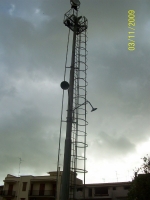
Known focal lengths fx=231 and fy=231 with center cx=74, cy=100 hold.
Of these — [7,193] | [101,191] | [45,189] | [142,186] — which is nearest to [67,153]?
[142,186]

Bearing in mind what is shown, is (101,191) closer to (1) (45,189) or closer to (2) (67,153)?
(1) (45,189)

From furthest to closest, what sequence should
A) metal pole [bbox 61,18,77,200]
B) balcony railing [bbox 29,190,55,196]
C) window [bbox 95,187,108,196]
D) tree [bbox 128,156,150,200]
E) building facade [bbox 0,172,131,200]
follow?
balcony railing [bbox 29,190,55,196] → window [bbox 95,187,108,196] → building facade [bbox 0,172,131,200] → tree [bbox 128,156,150,200] → metal pole [bbox 61,18,77,200]

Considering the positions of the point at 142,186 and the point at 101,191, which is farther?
the point at 101,191

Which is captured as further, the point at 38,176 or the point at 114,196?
the point at 38,176

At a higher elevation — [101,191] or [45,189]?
[45,189]

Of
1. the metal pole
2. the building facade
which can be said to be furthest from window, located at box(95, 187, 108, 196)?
the metal pole

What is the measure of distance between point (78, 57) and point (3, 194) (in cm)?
3899

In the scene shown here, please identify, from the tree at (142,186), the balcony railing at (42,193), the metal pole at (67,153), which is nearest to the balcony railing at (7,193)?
the balcony railing at (42,193)

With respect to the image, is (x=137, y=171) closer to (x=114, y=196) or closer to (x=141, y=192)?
(x=141, y=192)

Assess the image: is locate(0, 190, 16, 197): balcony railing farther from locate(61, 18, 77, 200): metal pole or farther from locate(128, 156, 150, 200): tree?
locate(61, 18, 77, 200): metal pole

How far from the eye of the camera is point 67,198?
39.1ft

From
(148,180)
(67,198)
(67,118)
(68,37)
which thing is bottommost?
(67,198)

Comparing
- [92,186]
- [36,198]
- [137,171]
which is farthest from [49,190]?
[137,171]

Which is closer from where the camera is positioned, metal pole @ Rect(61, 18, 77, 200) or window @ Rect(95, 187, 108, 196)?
metal pole @ Rect(61, 18, 77, 200)
